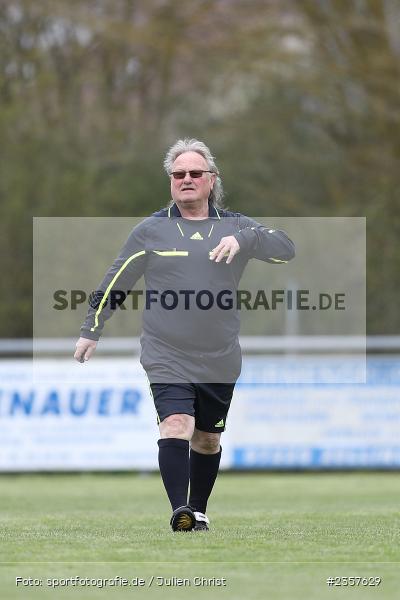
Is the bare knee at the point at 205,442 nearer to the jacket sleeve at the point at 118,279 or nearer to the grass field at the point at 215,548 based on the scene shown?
the grass field at the point at 215,548

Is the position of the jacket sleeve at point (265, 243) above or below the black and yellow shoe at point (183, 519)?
above

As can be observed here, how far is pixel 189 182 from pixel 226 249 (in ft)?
1.66

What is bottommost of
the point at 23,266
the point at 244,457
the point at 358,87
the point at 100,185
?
the point at 244,457

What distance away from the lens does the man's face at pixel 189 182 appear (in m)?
7.30

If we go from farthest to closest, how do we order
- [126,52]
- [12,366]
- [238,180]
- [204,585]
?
[126,52] < [238,180] < [12,366] < [204,585]

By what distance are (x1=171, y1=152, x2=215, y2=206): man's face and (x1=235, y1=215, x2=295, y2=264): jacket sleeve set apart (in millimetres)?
317

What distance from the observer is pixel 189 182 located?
7293 millimetres

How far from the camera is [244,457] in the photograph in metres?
16.3

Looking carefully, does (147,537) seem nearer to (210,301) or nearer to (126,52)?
(210,301)

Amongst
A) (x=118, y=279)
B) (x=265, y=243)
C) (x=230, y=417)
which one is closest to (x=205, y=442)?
(x=118, y=279)

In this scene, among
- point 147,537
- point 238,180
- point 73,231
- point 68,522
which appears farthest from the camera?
point 238,180

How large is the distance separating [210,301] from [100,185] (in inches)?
695

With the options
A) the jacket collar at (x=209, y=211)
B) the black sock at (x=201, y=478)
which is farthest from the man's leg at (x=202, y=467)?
the jacket collar at (x=209, y=211)

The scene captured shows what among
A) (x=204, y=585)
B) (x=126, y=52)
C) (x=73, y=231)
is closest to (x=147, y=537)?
(x=204, y=585)
